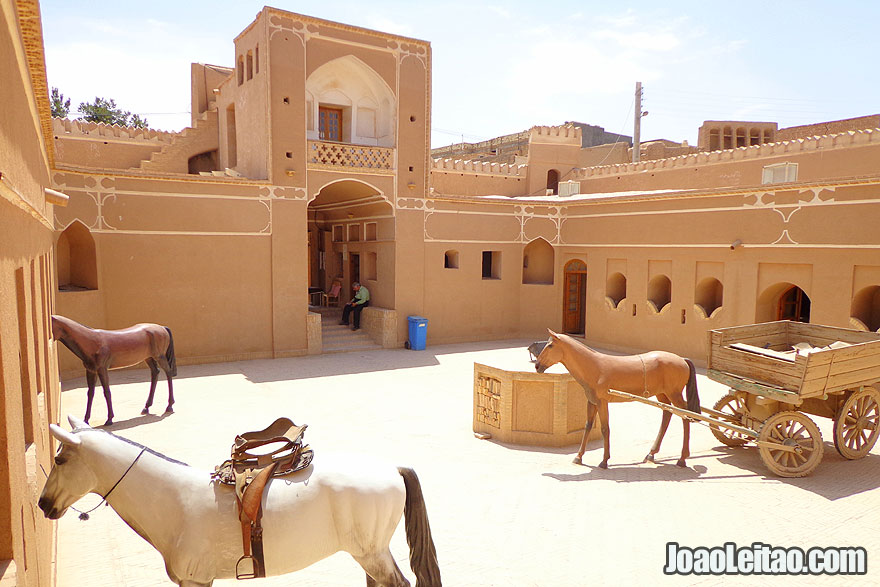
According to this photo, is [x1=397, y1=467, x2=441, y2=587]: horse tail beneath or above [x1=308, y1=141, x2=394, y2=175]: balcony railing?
beneath

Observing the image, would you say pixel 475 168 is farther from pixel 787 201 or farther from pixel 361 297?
pixel 787 201

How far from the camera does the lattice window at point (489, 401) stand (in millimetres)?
9492

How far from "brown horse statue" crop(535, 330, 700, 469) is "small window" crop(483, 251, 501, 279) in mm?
11546

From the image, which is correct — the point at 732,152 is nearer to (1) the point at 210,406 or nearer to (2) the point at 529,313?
(2) the point at 529,313

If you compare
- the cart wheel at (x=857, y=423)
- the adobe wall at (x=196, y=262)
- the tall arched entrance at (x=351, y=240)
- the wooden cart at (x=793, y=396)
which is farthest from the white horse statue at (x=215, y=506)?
the tall arched entrance at (x=351, y=240)

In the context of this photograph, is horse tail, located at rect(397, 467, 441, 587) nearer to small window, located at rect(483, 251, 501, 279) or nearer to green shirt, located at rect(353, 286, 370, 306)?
green shirt, located at rect(353, 286, 370, 306)

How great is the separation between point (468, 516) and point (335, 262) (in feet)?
57.6

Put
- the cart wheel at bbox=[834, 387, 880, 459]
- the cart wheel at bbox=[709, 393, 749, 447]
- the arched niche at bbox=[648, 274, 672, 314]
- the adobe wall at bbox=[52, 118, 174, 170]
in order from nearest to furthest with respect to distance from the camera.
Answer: the cart wheel at bbox=[834, 387, 880, 459], the cart wheel at bbox=[709, 393, 749, 447], the arched niche at bbox=[648, 274, 672, 314], the adobe wall at bbox=[52, 118, 174, 170]

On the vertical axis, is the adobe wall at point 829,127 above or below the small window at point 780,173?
above

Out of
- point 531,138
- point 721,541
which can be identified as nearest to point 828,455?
point 721,541

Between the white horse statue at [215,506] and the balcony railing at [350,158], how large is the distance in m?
13.4

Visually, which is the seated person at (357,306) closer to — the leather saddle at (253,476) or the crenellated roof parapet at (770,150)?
the crenellated roof parapet at (770,150)

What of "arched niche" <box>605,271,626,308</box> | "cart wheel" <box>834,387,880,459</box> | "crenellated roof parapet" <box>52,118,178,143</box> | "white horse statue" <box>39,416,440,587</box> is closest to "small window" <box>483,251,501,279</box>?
"arched niche" <box>605,271,626,308</box>

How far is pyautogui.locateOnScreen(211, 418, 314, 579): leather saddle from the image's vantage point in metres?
3.82
